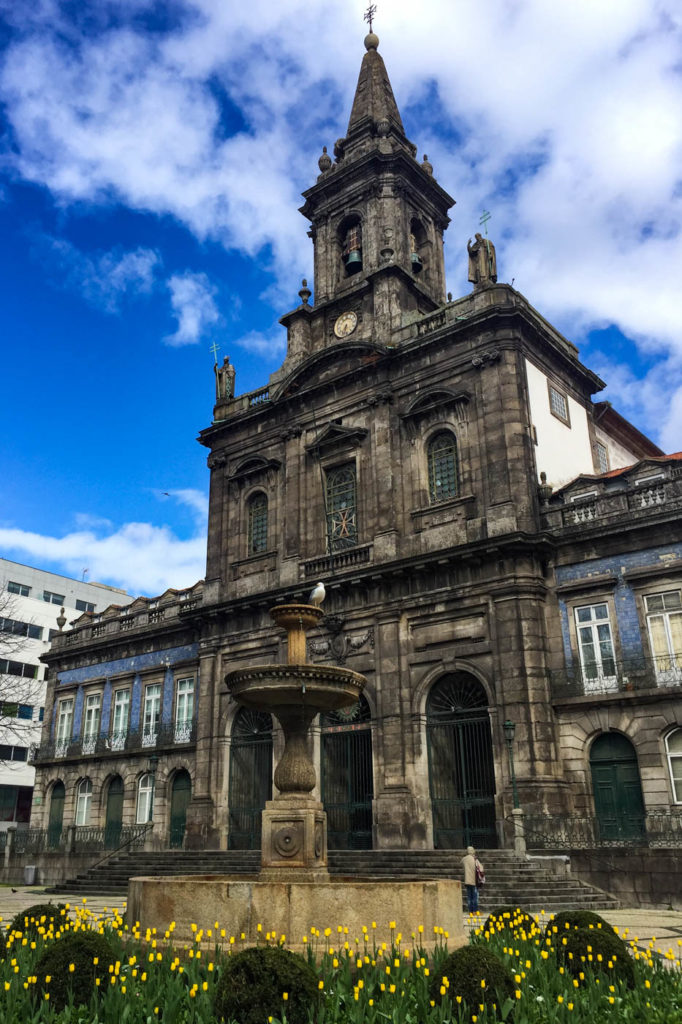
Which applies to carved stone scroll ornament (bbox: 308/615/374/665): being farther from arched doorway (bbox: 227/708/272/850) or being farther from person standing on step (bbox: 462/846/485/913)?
person standing on step (bbox: 462/846/485/913)

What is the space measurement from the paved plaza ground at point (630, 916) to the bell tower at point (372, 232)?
59.9ft

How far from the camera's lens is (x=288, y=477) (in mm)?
29609

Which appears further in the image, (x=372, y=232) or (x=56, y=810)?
(x=56, y=810)

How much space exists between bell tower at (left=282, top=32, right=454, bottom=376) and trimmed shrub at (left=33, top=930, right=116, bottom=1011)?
76.2 ft

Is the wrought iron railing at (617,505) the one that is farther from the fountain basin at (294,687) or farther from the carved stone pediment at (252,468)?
the fountain basin at (294,687)

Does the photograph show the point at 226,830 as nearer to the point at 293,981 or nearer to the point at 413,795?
the point at 413,795

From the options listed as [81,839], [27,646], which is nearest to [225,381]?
[81,839]

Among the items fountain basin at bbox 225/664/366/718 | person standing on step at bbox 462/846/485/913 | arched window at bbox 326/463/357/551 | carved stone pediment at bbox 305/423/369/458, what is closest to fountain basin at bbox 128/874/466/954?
fountain basin at bbox 225/664/366/718

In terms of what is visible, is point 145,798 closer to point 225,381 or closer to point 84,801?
point 84,801

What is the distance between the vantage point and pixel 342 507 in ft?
92.2

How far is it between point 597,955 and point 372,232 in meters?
27.4

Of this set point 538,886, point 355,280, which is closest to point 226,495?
point 355,280

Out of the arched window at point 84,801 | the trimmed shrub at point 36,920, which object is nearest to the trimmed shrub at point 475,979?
the trimmed shrub at point 36,920

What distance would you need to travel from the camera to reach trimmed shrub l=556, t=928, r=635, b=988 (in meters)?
8.42
